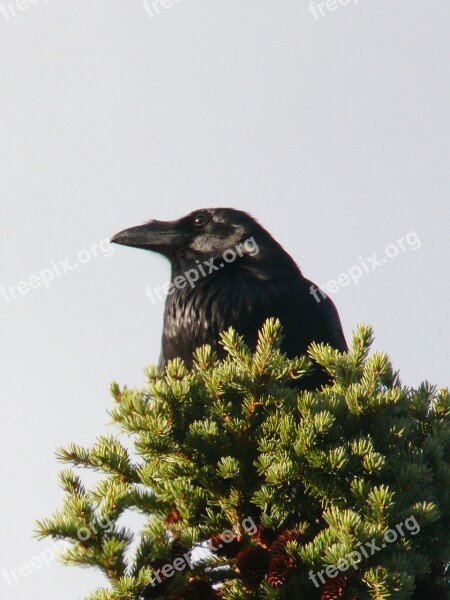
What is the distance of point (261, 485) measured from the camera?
8.83 ft

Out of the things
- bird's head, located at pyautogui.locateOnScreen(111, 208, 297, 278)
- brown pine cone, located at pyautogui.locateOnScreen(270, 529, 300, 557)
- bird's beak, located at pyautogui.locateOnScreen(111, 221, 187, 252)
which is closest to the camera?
brown pine cone, located at pyautogui.locateOnScreen(270, 529, 300, 557)

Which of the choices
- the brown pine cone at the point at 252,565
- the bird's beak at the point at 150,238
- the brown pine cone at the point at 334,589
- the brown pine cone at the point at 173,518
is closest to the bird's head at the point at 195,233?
the bird's beak at the point at 150,238

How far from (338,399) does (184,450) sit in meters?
0.49

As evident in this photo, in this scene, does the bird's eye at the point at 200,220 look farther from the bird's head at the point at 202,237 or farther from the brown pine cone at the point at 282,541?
the brown pine cone at the point at 282,541

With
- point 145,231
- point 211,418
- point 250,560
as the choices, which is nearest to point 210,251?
point 145,231

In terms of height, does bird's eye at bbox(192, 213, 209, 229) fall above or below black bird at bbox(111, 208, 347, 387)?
above

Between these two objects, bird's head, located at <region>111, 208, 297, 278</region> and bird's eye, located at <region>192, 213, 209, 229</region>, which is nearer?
bird's head, located at <region>111, 208, 297, 278</region>

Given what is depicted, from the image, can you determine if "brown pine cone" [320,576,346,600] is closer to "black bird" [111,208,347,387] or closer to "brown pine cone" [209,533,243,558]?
"brown pine cone" [209,533,243,558]

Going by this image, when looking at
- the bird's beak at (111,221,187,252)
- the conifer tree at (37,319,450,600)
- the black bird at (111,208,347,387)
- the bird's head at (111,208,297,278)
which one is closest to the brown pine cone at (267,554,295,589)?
the conifer tree at (37,319,450,600)

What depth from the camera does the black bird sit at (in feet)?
15.9

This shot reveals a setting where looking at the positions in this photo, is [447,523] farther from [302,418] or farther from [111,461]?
[111,461]

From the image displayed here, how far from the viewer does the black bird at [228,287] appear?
15.9 ft

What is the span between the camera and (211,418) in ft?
8.93

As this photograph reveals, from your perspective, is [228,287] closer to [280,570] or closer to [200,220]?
[200,220]
